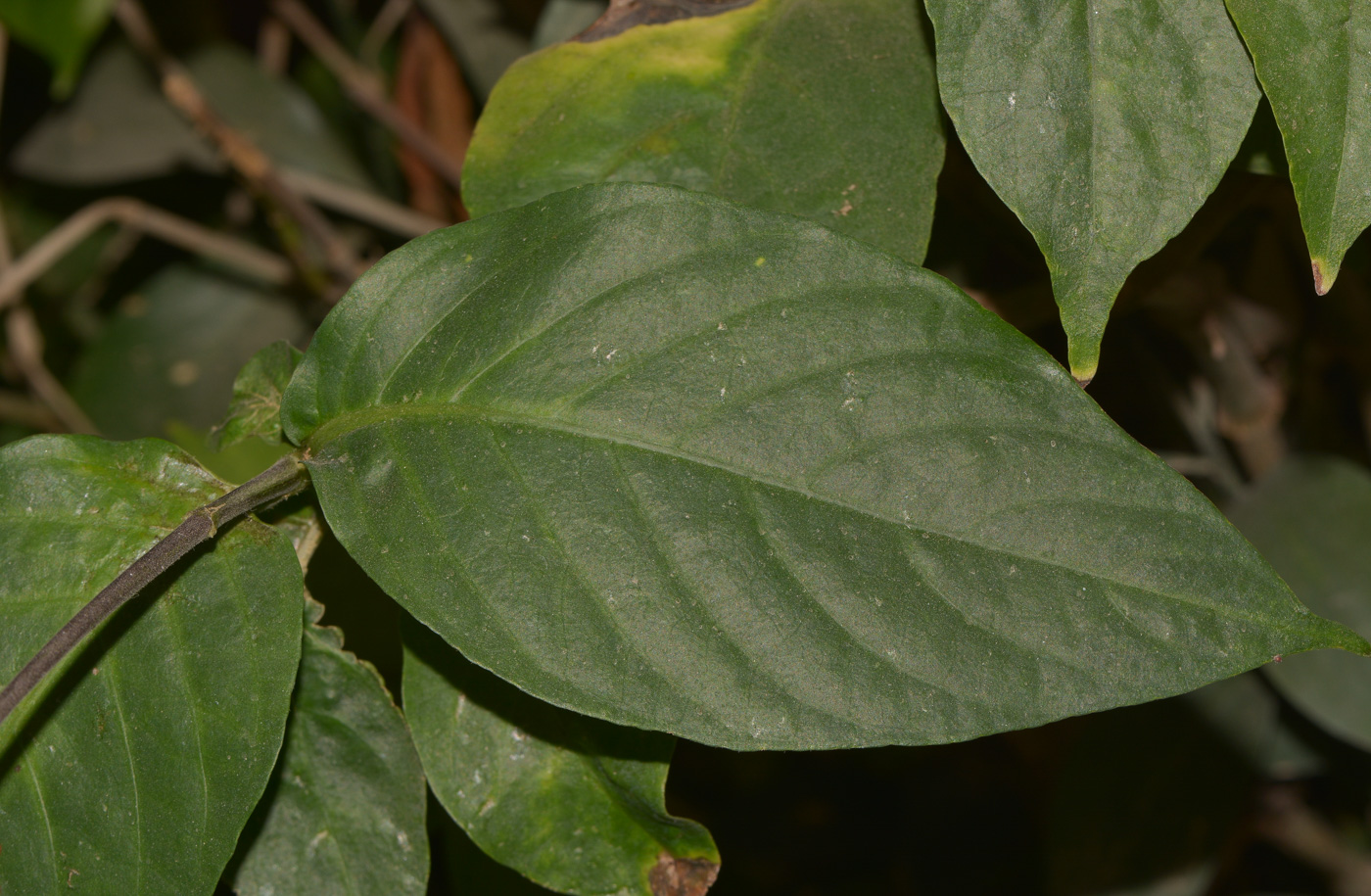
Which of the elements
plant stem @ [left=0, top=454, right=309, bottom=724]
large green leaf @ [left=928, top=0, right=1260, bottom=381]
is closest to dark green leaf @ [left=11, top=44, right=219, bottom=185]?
plant stem @ [left=0, top=454, right=309, bottom=724]

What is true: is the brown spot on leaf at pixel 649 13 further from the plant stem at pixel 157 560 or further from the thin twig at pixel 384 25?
the thin twig at pixel 384 25

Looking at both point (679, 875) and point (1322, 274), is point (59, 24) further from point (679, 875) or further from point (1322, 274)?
point (1322, 274)

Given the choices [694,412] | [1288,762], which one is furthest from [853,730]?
[1288,762]

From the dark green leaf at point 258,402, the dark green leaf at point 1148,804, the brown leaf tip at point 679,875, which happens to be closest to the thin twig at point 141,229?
the dark green leaf at point 258,402

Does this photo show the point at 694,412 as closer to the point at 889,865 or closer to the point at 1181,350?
the point at 1181,350

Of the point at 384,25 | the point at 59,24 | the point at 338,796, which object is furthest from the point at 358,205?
the point at 338,796

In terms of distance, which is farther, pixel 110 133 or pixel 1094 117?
pixel 110 133

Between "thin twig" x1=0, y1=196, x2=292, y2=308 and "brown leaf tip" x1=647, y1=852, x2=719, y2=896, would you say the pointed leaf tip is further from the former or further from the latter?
"thin twig" x1=0, y1=196, x2=292, y2=308
